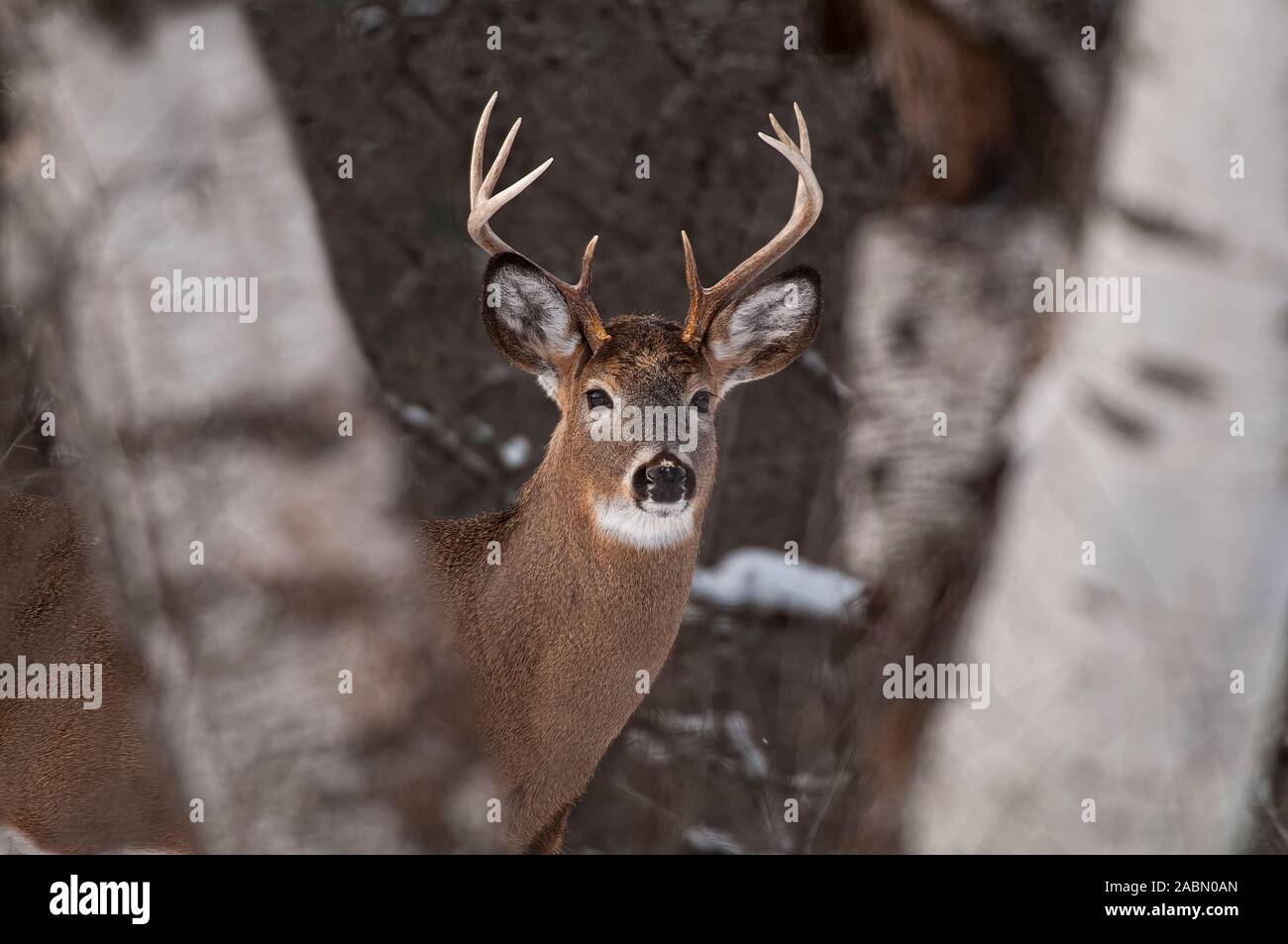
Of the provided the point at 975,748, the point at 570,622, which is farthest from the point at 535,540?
the point at 975,748

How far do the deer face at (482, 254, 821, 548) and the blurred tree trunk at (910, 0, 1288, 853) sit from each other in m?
1.84

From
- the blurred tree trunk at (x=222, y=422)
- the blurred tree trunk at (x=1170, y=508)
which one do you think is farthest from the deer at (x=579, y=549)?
the blurred tree trunk at (x=222, y=422)

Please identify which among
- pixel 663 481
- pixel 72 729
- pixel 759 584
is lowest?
pixel 759 584

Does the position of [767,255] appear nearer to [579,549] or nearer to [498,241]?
[498,241]

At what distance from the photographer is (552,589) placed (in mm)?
4320

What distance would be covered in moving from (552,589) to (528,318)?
2.60 ft

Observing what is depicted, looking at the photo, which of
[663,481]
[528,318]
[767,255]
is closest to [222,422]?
[663,481]

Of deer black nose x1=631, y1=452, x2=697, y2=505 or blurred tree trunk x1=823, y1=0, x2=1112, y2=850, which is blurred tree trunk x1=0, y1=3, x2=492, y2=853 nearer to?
blurred tree trunk x1=823, y1=0, x2=1112, y2=850

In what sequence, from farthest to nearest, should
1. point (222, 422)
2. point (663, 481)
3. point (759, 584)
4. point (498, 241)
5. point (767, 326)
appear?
point (759, 584) < point (767, 326) < point (498, 241) < point (663, 481) < point (222, 422)

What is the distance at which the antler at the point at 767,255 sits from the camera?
14.6ft

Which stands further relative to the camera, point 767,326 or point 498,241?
point 767,326

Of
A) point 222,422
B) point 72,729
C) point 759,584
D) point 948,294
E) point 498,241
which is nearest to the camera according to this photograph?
point 222,422

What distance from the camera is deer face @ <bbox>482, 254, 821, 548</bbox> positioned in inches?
165

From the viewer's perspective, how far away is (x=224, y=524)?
1.97m
